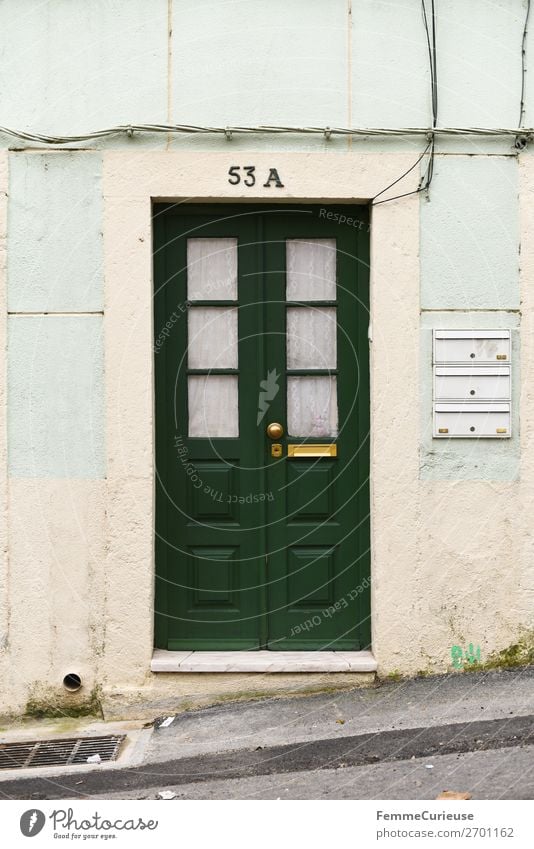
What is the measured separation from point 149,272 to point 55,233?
579mm

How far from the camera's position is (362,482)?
20.0 feet

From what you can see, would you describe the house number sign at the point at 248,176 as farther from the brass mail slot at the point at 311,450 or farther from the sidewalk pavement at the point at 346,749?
the sidewalk pavement at the point at 346,749

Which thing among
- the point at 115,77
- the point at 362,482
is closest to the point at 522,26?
the point at 115,77

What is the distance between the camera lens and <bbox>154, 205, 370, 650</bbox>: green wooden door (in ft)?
19.9

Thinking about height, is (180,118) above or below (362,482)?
above

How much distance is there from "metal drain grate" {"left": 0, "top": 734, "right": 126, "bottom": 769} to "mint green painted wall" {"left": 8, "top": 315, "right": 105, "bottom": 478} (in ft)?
4.76

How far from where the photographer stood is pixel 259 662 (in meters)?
5.89

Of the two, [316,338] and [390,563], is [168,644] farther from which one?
[316,338]

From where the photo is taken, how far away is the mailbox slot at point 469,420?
5898mm

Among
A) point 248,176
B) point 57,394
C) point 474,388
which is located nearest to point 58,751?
point 57,394

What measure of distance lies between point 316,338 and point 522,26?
2.12 metres

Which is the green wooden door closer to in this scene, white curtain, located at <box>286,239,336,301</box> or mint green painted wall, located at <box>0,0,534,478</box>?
white curtain, located at <box>286,239,336,301</box>

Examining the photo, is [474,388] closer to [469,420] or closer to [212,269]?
[469,420]

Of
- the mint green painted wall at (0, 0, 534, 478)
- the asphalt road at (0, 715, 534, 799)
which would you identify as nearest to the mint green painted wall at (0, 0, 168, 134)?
the mint green painted wall at (0, 0, 534, 478)
